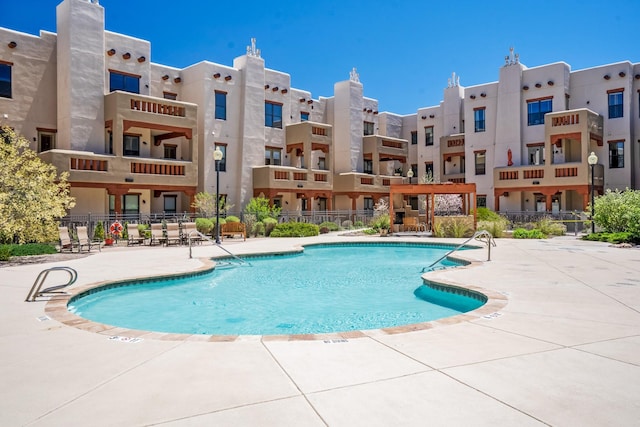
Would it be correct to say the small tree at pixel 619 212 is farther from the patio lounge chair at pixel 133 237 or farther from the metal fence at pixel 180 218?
the patio lounge chair at pixel 133 237

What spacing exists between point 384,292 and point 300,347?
249 inches

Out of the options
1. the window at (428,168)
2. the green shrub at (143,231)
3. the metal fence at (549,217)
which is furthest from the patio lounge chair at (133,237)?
the window at (428,168)

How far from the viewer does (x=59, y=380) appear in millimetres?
4645

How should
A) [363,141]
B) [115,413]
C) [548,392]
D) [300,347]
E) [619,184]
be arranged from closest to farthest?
1. [115,413]
2. [548,392]
3. [300,347]
4. [619,184]
5. [363,141]

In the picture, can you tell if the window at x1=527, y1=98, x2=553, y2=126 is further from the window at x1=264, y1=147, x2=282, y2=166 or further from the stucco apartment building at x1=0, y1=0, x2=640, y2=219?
the window at x1=264, y1=147, x2=282, y2=166

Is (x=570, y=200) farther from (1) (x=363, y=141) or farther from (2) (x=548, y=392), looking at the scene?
(2) (x=548, y=392)

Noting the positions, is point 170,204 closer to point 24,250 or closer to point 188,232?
point 188,232

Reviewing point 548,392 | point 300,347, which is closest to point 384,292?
point 300,347

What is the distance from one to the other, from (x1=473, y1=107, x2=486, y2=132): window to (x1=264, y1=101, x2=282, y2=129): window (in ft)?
55.4

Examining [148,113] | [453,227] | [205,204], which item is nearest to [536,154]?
[453,227]

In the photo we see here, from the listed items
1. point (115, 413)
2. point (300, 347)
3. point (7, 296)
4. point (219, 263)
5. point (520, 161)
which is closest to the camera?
point (115, 413)

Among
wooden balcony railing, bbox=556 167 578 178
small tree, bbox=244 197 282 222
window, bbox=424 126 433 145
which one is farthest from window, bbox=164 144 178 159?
wooden balcony railing, bbox=556 167 578 178

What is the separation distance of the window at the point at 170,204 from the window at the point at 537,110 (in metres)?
28.1

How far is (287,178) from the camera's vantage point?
34.7 metres
